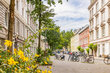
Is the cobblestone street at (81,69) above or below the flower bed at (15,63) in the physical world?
below

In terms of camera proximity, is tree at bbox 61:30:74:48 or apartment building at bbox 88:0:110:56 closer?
apartment building at bbox 88:0:110:56

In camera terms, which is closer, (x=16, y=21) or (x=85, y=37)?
(x=16, y=21)

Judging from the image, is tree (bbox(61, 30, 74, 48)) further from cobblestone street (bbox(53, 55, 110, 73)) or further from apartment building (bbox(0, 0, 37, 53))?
cobblestone street (bbox(53, 55, 110, 73))

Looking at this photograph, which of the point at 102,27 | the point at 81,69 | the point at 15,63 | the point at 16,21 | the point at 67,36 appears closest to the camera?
the point at 15,63

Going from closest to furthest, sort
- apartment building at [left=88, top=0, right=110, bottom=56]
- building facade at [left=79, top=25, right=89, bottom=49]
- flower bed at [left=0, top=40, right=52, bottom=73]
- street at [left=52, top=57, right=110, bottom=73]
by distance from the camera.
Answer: flower bed at [left=0, top=40, right=52, bottom=73]
street at [left=52, top=57, right=110, bottom=73]
apartment building at [left=88, top=0, right=110, bottom=56]
building facade at [left=79, top=25, right=89, bottom=49]

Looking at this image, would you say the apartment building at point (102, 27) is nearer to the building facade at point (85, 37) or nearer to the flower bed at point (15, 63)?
the building facade at point (85, 37)

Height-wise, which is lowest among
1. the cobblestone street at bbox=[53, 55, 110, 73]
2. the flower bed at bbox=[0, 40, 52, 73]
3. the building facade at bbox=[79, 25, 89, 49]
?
the cobblestone street at bbox=[53, 55, 110, 73]

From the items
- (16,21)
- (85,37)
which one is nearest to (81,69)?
(16,21)

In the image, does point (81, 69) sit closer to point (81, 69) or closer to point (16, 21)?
point (81, 69)

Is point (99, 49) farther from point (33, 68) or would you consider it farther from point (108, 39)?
point (33, 68)

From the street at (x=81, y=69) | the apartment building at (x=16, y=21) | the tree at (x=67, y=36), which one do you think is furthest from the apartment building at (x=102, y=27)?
the tree at (x=67, y=36)

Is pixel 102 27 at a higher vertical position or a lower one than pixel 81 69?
higher

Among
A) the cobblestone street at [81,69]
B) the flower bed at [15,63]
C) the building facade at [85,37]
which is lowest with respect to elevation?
the cobblestone street at [81,69]

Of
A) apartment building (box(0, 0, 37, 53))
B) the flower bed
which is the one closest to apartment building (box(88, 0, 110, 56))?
apartment building (box(0, 0, 37, 53))
